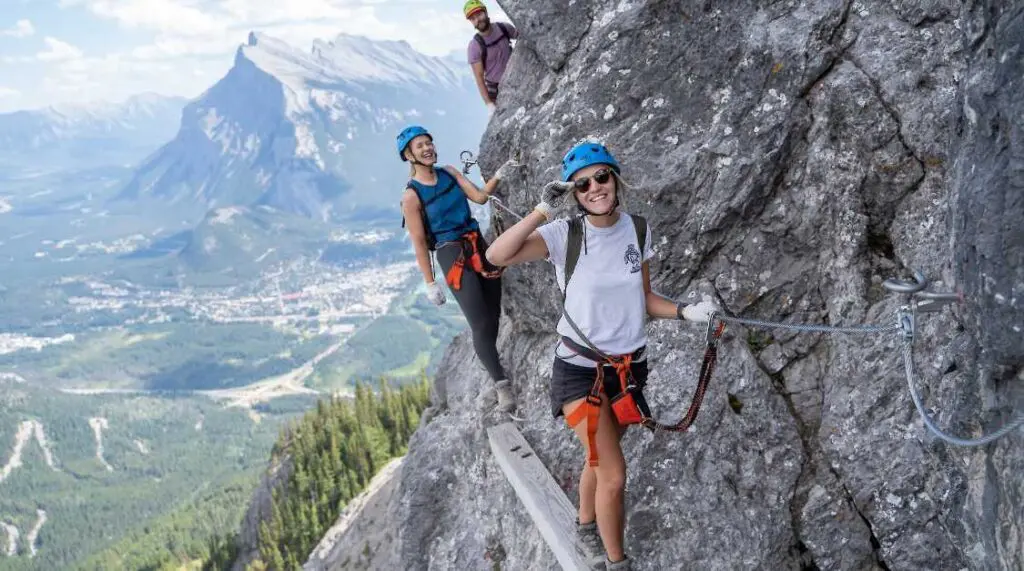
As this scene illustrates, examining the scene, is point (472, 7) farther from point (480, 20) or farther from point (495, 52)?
point (495, 52)

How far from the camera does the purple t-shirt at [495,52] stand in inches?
483

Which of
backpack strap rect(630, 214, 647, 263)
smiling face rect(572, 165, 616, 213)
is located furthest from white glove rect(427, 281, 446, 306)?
smiling face rect(572, 165, 616, 213)

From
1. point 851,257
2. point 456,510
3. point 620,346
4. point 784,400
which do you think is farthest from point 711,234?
point 456,510

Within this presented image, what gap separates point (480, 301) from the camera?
10.5 m

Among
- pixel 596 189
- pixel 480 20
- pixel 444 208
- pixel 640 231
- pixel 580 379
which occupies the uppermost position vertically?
pixel 480 20

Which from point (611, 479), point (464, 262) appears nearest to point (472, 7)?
point (464, 262)

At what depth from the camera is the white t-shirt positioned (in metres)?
6.27

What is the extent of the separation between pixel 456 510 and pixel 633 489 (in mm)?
5081

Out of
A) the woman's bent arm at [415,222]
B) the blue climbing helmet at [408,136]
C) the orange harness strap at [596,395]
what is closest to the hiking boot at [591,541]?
the orange harness strap at [596,395]

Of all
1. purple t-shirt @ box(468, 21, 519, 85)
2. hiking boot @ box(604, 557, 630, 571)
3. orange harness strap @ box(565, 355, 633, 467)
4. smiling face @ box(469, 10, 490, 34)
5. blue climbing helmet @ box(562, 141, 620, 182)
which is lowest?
hiking boot @ box(604, 557, 630, 571)

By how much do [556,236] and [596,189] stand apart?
1.94 ft

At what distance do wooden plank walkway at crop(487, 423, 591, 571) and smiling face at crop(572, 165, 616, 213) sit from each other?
4.08 metres

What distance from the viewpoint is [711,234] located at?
880 centimetres

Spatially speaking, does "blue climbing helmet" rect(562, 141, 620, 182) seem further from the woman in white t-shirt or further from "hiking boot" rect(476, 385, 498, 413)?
"hiking boot" rect(476, 385, 498, 413)
